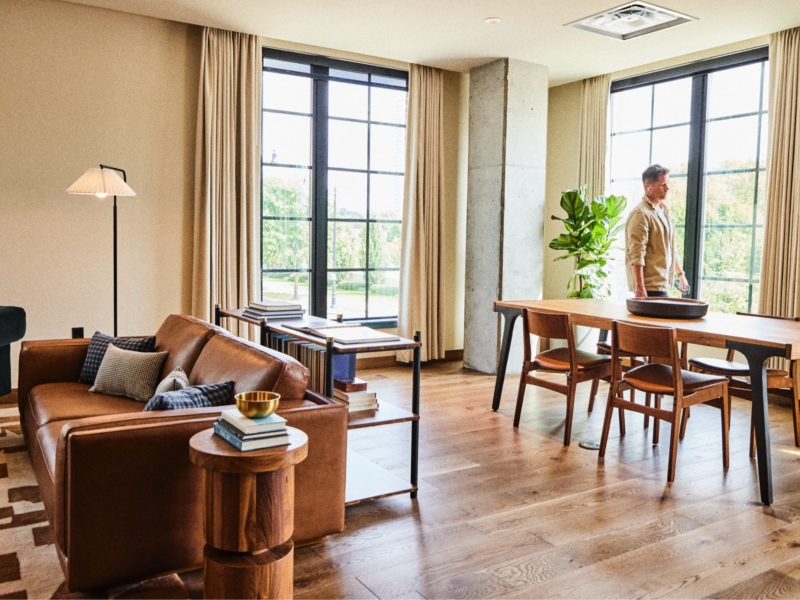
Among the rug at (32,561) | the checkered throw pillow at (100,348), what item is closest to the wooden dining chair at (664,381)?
the rug at (32,561)

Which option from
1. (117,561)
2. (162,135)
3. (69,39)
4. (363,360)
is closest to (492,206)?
(363,360)

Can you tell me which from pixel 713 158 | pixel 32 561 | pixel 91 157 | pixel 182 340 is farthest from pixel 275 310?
pixel 713 158

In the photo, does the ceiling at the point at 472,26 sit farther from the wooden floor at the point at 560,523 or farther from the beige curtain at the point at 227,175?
the wooden floor at the point at 560,523

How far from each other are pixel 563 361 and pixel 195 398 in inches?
96.9

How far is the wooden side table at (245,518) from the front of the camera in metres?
1.98

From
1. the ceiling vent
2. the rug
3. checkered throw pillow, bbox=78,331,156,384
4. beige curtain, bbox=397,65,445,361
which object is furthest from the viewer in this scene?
beige curtain, bbox=397,65,445,361

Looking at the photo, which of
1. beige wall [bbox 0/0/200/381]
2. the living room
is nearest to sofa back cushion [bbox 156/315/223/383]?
the living room

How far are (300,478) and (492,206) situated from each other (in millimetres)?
4212

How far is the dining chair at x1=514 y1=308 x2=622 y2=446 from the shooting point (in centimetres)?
406

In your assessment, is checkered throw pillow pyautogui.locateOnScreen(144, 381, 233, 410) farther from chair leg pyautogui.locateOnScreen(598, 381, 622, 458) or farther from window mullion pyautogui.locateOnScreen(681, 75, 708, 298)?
window mullion pyautogui.locateOnScreen(681, 75, 708, 298)

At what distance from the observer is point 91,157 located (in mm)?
5031

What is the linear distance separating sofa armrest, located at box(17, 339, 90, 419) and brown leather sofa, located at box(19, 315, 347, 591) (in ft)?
3.35

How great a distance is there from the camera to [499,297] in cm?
618

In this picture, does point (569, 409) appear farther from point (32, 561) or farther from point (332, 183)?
point (332, 183)
